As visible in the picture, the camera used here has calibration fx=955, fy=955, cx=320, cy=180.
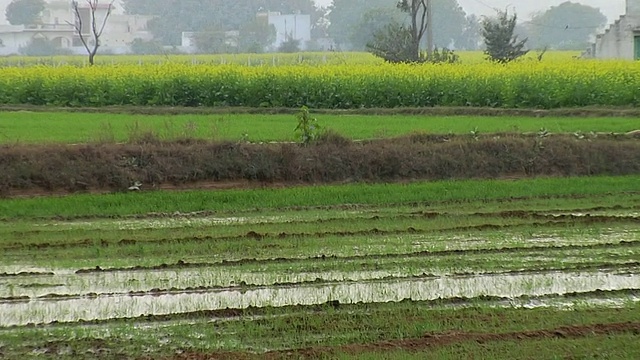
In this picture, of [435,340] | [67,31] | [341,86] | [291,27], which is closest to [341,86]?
[341,86]

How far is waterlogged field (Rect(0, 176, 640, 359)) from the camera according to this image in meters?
6.61

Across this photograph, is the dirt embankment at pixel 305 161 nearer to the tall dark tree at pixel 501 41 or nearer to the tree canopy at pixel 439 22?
the tall dark tree at pixel 501 41

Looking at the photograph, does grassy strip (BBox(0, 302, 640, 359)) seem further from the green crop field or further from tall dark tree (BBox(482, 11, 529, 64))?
tall dark tree (BBox(482, 11, 529, 64))

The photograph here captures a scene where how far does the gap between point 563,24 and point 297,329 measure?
3318 inches

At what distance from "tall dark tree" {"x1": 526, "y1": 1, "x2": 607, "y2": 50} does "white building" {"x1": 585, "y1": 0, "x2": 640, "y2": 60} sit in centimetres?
4371

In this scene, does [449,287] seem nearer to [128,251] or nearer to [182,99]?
[128,251]

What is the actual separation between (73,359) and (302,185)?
9.25 meters

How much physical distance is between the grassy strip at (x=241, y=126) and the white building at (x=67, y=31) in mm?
36926

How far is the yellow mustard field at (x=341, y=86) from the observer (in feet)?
75.8

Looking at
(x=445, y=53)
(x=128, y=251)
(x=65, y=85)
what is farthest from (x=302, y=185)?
(x=445, y=53)

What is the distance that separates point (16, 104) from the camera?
25.3 m

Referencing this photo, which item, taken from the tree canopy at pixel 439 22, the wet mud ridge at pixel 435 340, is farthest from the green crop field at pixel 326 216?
the tree canopy at pixel 439 22

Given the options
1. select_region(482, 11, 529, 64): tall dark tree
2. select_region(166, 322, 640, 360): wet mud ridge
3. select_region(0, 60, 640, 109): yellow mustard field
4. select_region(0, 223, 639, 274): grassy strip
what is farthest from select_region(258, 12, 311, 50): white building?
select_region(166, 322, 640, 360): wet mud ridge

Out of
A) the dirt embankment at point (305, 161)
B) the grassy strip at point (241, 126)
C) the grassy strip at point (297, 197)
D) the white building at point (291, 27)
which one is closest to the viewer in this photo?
the grassy strip at point (297, 197)
